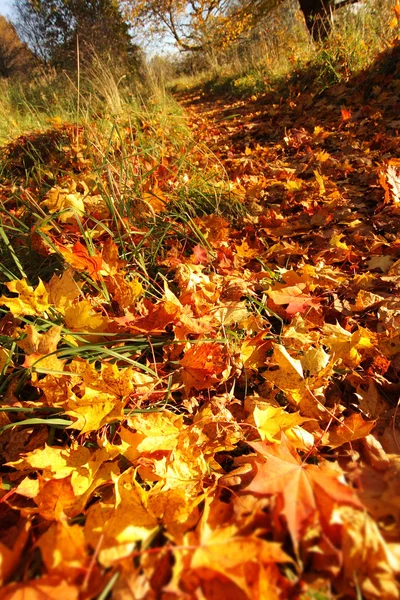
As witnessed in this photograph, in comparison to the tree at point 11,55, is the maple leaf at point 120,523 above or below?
below

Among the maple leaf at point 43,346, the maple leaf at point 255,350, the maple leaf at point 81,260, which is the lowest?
the maple leaf at point 255,350

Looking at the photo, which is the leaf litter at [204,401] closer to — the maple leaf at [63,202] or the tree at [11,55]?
the maple leaf at [63,202]

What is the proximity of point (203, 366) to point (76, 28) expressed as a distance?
34.7 feet

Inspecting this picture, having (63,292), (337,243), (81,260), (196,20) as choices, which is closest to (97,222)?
(81,260)

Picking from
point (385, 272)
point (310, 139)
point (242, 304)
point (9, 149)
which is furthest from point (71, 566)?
point (310, 139)

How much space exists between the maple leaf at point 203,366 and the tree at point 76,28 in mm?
8714

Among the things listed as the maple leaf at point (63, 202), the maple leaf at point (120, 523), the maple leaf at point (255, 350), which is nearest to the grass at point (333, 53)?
the maple leaf at point (63, 202)

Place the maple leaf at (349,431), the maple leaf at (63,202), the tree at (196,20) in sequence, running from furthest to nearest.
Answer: the tree at (196,20)
the maple leaf at (63,202)
the maple leaf at (349,431)

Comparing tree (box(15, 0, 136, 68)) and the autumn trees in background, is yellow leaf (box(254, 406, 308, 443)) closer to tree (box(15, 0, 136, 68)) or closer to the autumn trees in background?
the autumn trees in background

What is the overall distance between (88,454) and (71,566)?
0.90 ft

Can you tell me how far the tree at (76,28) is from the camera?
25.9 ft

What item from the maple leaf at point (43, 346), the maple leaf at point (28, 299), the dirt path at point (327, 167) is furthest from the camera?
the dirt path at point (327, 167)

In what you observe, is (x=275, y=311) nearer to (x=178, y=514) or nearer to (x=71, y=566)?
(x=178, y=514)

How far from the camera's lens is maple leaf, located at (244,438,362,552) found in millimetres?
522
